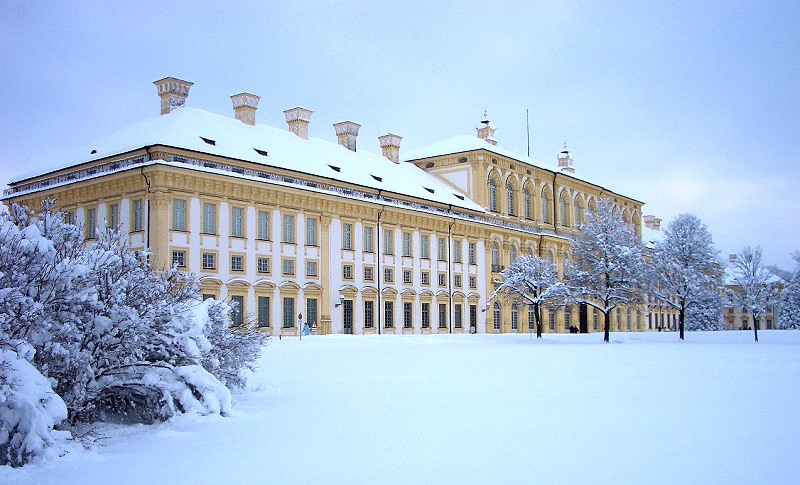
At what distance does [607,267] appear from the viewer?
50.2m

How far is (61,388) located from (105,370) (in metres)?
0.73

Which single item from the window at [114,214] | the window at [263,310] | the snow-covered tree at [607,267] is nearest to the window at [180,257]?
the window at [114,214]

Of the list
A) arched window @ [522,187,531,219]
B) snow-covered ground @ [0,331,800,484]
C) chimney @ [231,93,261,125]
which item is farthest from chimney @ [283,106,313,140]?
snow-covered ground @ [0,331,800,484]

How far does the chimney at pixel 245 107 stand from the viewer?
54000mm

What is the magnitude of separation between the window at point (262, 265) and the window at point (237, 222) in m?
1.97

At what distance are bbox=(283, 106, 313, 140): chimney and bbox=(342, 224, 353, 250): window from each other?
8253 millimetres

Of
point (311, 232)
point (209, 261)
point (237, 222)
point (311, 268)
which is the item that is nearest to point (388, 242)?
point (311, 232)

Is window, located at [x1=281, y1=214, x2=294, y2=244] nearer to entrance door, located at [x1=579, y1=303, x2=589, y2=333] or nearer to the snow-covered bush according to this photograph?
the snow-covered bush

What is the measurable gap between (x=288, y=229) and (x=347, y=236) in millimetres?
5105

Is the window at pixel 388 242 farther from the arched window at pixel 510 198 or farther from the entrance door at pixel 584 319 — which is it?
the entrance door at pixel 584 319

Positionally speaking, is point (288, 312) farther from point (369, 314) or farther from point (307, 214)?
point (369, 314)

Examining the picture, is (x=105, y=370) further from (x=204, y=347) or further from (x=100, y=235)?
(x=100, y=235)

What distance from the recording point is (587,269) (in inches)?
2036

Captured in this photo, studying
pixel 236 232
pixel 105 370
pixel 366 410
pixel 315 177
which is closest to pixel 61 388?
pixel 105 370
